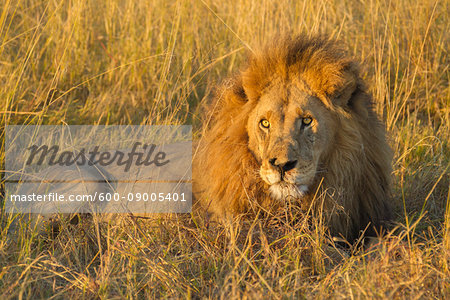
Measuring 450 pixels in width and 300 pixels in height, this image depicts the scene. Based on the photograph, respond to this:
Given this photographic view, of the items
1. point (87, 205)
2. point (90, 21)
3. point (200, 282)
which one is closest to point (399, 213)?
point (200, 282)

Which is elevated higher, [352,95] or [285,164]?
[352,95]

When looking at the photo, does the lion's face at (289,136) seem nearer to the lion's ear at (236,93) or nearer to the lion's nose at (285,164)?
the lion's nose at (285,164)

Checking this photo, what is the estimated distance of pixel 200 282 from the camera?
316cm

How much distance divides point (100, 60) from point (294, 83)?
3.51m

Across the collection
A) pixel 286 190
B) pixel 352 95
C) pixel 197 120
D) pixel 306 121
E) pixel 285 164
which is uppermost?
pixel 352 95

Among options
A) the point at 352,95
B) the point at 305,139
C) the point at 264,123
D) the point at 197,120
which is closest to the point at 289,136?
the point at 305,139

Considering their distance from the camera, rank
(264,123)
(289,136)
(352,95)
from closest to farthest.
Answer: (289,136) → (264,123) → (352,95)

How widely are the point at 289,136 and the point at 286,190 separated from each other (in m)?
0.29

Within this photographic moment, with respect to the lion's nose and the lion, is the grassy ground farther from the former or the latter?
the lion's nose

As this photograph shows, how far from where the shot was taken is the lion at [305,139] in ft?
11.1

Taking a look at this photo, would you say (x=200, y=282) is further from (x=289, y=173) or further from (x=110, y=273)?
(x=289, y=173)

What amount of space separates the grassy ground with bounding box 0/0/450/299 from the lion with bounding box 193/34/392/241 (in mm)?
186

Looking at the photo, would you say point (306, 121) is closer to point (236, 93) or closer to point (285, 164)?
point (285, 164)

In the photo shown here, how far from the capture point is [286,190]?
3320 millimetres
